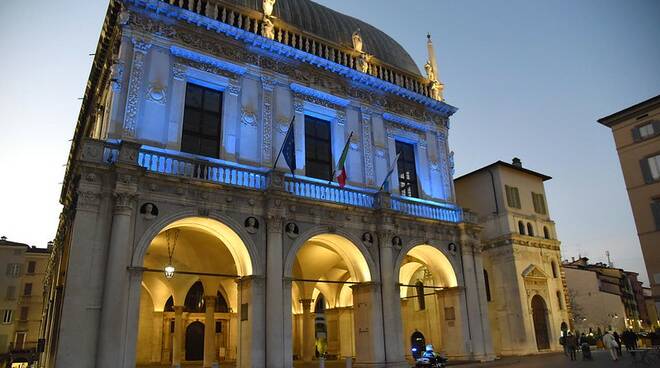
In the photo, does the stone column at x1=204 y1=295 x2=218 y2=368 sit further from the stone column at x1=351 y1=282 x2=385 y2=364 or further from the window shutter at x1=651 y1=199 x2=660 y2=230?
the window shutter at x1=651 y1=199 x2=660 y2=230

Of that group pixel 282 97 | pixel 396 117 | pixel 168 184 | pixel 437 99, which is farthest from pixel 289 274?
pixel 437 99

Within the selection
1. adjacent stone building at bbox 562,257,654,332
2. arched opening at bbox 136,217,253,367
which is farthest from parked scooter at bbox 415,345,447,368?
adjacent stone building at bbox 562,257,654,332

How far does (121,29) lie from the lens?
17469 millimetres

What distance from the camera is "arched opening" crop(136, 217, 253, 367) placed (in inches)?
677

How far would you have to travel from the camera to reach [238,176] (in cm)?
1739

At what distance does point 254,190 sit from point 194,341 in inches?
578

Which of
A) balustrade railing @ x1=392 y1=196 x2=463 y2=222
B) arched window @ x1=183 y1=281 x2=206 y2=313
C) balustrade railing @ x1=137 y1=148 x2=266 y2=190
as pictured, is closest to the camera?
balustrade railing @ x1=137 y1=148 x2=266 y2=190

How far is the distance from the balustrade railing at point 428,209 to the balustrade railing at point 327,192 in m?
1.56

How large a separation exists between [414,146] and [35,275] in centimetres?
4347

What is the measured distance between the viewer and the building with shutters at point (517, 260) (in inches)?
1125

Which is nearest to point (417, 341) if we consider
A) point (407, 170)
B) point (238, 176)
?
point (407, 170)

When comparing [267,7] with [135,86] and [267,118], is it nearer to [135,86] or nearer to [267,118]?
[267,118]

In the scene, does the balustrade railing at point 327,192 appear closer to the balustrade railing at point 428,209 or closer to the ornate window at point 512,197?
the balustrade railing at point 428,209

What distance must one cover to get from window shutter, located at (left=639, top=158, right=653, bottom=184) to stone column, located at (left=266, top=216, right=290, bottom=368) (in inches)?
789
